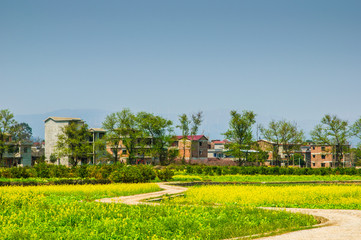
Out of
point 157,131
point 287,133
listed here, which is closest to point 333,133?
point 287,133

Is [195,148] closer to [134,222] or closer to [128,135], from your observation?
[128,135]

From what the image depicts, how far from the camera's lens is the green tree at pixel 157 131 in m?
86.2

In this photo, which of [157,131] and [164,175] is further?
[157,131]

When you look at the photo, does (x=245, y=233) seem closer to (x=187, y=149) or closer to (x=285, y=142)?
(x=285, y=142)

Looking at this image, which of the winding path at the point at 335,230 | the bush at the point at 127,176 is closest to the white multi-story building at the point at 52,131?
the bush at the point at 127,176

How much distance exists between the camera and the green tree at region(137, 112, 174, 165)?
283 feet

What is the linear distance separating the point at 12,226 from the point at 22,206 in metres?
4.45

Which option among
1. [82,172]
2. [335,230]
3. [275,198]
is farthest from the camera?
[82,172]

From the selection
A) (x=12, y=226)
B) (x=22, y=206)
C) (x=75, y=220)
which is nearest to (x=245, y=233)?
(x=75, y=220)

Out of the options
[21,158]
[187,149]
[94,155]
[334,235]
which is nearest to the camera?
[334,235]

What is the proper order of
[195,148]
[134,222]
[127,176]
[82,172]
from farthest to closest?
1. [195,148]
2. [82,172]
3. [127,176]
4. [134,222]

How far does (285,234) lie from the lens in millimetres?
12906

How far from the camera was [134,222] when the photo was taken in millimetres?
13719

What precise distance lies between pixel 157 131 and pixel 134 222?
74.1 meters
